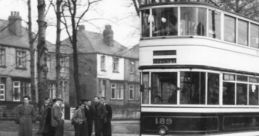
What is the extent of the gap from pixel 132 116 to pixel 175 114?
136 feet

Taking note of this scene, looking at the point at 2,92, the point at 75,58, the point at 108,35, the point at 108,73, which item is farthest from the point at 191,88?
the point at 108,35

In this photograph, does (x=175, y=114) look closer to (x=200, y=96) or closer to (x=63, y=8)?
(x=200, y=96)

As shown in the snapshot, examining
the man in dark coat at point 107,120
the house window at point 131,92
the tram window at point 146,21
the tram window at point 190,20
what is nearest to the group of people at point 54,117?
the man in dark coat at point 107,120

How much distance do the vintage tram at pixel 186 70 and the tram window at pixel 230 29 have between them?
4cm

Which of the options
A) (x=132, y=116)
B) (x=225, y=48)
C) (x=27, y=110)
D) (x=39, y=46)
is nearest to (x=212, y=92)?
(x=225, y=48)

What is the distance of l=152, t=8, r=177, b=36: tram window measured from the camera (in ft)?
57.9

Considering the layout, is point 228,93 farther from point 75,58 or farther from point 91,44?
point 91,44

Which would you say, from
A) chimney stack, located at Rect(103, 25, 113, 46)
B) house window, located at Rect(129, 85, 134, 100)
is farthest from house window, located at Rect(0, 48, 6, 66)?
house window, located at Rect(129, 85, 134, 100)

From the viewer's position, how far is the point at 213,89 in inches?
701

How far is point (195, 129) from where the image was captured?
17.1 metres

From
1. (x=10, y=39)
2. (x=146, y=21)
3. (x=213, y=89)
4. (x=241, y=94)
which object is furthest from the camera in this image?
(x=10, y=39)

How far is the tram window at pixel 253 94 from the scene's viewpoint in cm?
2035

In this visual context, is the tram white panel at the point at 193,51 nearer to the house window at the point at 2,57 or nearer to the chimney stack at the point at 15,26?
the house window at the point at 2,57

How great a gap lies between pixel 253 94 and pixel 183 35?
460cm
